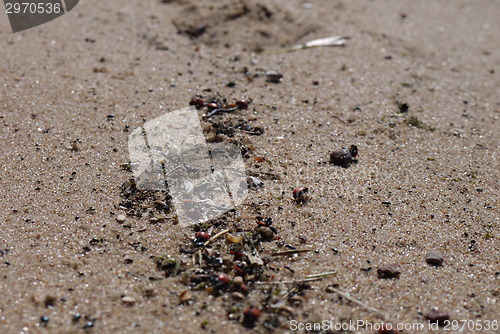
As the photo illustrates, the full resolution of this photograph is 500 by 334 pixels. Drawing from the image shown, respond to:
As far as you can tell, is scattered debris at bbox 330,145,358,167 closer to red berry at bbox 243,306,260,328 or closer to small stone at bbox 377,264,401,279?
small stone at bbox 377,264,401,279

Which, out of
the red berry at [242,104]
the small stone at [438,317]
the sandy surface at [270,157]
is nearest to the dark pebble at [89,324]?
the sandy surface at [270,157]

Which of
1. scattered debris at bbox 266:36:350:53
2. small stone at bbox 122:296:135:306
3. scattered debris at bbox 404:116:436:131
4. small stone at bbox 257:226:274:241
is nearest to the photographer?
small stone at bbox 122:296:135:306

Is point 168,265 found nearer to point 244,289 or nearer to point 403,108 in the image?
point 244,289

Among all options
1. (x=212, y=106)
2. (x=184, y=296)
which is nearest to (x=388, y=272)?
(x=184, y=296)

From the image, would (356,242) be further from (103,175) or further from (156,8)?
(156,8)

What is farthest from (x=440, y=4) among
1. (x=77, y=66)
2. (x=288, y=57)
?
(x=77, y=66)

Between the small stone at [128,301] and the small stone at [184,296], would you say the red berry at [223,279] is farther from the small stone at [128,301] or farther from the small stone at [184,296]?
the small stone at [128,301]

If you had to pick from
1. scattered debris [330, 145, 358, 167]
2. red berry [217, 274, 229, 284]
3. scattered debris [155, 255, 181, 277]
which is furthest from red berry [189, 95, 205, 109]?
red berry [217, 274, 229, 284]
